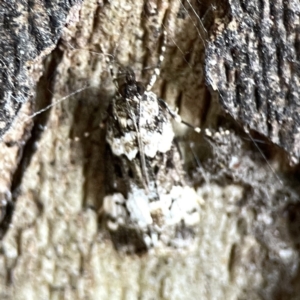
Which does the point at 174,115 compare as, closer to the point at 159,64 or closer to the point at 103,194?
the point at 159,64

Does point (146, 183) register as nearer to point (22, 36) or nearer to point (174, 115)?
point (174, 115)

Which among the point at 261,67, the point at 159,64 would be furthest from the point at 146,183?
the point at 261,67

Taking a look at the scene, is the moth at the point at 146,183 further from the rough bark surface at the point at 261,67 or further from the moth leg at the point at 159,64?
the rough bark surface at the point at 261,67

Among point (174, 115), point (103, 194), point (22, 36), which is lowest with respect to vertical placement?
point (103, 194)

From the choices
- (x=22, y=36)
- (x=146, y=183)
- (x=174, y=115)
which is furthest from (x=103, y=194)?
(x=22, y=36)

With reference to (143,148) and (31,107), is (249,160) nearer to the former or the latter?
(143,148)

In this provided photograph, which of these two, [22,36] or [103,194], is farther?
[103,194]

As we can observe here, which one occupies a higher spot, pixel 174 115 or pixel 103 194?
Answer: pixel 174 115
